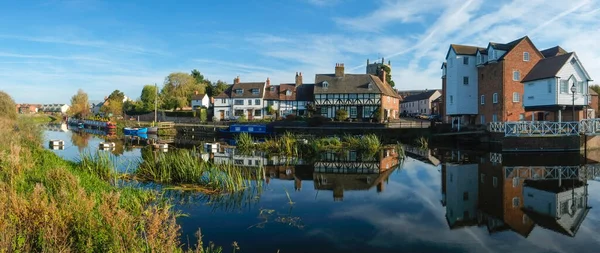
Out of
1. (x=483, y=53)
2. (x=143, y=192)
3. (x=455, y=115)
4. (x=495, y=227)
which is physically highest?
(x=483, y=53)

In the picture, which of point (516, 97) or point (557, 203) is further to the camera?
point (516, 97)

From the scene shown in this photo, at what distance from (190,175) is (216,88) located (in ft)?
237

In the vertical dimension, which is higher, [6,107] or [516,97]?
[516,97]

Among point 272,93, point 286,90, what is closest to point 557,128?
point 286,90

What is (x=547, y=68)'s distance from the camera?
103 feet

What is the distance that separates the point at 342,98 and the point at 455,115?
61.5ft

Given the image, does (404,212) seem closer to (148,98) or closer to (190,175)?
(190,175)

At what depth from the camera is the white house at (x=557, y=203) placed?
1065 centimetres

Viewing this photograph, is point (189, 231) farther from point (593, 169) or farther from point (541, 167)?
point (593, 169)

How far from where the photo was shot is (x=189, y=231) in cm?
961

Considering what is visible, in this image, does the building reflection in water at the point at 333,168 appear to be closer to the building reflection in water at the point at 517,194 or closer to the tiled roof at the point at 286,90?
the building reflection in water at the point at 517,194

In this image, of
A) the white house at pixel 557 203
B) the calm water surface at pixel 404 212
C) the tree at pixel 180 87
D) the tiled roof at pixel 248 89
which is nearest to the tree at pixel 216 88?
the tree at pixel 180 87

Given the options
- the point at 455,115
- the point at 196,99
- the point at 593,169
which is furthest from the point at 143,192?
the point at 196,99

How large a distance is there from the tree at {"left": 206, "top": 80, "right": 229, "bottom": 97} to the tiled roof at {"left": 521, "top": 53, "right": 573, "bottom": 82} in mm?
62024
